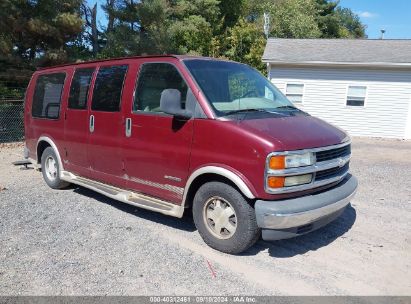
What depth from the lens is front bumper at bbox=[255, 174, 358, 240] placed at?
3.76m

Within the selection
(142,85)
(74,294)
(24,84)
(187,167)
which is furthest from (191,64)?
(24,84)

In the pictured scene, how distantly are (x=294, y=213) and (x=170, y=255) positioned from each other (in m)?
1.45

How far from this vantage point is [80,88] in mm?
5992

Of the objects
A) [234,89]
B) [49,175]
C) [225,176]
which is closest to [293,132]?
[225,176]

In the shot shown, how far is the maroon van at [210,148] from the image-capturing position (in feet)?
12.7

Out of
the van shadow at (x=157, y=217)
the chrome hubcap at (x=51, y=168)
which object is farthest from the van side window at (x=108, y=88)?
the chrome hubcap at (x=51, y=168)

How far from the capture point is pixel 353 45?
59.0ft

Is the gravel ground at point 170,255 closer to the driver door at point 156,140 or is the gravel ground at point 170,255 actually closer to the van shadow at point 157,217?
the van shadow at point 157,217

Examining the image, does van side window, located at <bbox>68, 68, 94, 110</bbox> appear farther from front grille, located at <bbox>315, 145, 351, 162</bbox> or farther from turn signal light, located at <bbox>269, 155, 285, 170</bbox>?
front grille, located at <bbox>315, 145, 351, 162</bbox>

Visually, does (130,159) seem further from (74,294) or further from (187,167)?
(74,294)

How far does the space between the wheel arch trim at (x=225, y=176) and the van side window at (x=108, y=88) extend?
1.59 meters

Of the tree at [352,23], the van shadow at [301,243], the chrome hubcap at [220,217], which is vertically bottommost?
the van shadow at [301,243]

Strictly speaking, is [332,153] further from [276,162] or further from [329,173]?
[276,162]

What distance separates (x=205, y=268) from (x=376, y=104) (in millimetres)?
14595
